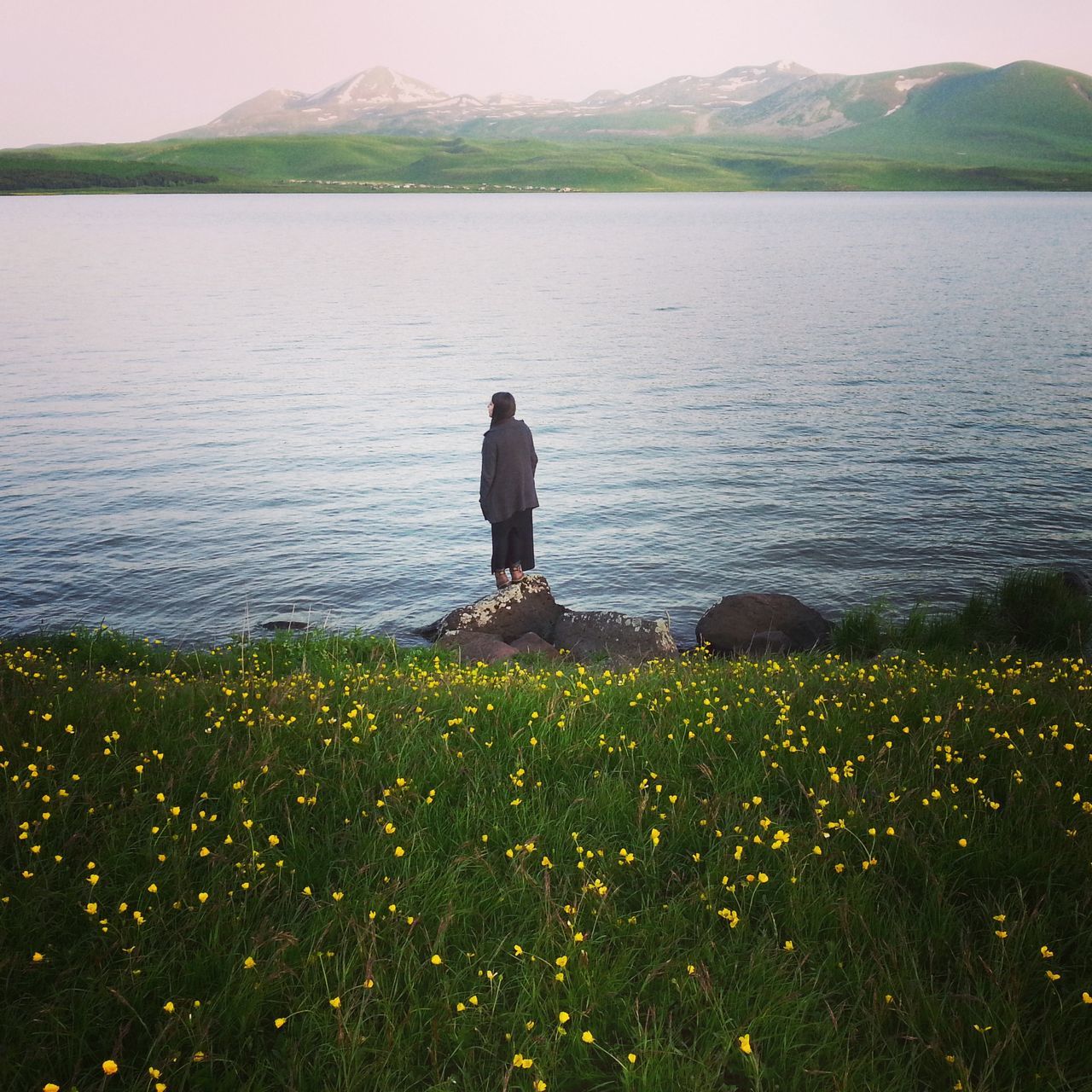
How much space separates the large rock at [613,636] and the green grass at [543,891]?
5.94 m

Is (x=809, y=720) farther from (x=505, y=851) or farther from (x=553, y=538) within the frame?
(x=553, y=538)

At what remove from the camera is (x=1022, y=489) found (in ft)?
75.6

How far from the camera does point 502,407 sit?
50.0ft

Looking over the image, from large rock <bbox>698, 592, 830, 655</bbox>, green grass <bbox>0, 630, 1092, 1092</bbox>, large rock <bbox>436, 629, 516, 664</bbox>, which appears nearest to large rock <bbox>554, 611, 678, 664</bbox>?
large rock <bbox>698, 592, 830, 655</bbox>

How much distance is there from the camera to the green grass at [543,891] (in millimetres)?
4152

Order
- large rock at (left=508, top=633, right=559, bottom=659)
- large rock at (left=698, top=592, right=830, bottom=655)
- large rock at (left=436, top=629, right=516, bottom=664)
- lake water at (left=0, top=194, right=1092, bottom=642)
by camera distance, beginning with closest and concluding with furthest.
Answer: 1. large rock at (left=436, top=629, right=516, bottom=664)
2. large rock at (left=508, top=633, right=559, bottom=659)
3. large rock at (left=698, top=592, right=830, bottom=655)
4. lake water at (left=0, top=194, right=1092, bottom=642)

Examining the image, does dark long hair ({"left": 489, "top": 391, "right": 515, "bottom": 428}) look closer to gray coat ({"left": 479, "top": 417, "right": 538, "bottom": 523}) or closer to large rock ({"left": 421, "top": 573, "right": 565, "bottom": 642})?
gray coat ({"left": 479, "top": 417, "right": 538, "bottom": 523})

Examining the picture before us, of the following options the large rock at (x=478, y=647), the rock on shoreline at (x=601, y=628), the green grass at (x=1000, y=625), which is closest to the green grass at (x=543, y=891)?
the large rock at (x=478, y=647)

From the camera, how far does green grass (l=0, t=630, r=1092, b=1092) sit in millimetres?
4152

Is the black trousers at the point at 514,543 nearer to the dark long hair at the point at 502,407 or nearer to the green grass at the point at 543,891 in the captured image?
the dark long hair at the point at 502,407

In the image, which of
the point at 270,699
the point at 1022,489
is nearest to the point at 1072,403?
the point at 1022,489

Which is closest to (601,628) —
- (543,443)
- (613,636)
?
(613,636)

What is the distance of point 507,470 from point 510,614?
7.85 feet

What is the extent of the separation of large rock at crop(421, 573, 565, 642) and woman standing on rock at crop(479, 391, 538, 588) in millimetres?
442
